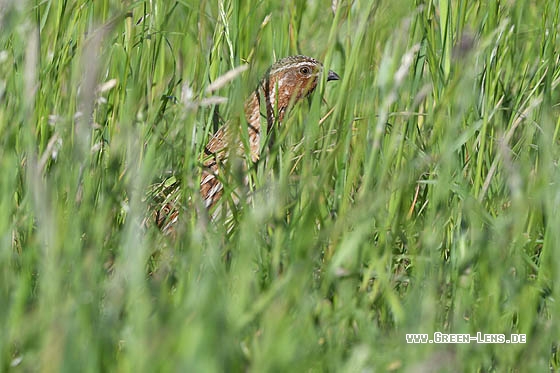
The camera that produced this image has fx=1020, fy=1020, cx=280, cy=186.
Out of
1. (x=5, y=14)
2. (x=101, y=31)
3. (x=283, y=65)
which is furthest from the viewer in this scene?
(x=283, y=65)

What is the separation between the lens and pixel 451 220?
330cm

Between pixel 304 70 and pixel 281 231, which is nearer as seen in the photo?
pixel 281 231

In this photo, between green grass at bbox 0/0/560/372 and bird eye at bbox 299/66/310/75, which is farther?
bird eye at bbox 299/66/310/75

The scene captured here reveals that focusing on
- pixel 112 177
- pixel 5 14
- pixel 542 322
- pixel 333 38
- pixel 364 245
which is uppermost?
pixel 5 14

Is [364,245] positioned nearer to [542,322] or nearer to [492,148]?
[542,322]

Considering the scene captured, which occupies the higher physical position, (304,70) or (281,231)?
(304,70)

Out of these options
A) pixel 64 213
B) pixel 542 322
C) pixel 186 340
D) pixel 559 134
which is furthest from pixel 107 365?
pixel 559 134

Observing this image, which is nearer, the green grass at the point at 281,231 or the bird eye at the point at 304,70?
the green grass at the point at 281,231

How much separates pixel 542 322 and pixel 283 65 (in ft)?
7.62

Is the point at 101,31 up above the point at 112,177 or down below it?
above

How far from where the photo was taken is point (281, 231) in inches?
108

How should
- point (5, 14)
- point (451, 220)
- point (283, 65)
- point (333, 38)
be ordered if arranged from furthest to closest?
point (283, 65)
point (333, 38)
point (451, 220)
point (5, 14)

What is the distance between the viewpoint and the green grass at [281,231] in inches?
86.1

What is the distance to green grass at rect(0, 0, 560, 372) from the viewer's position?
7.18 feet
